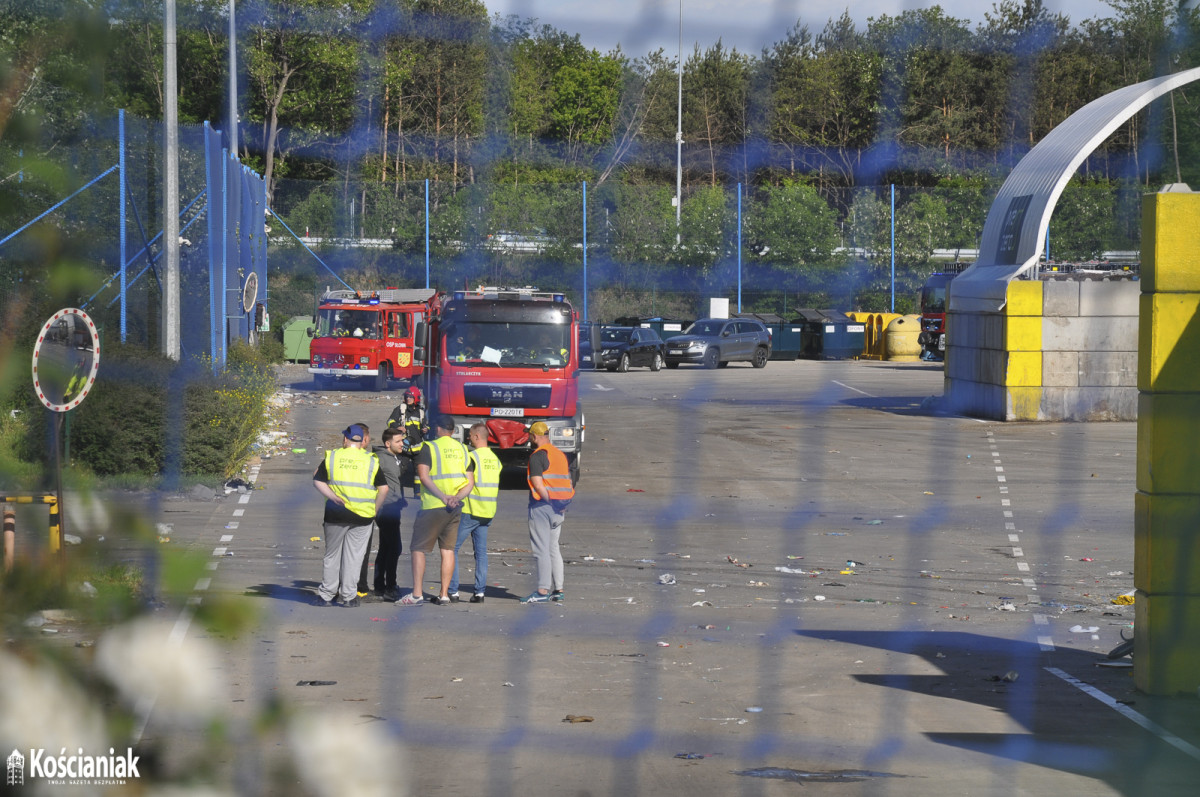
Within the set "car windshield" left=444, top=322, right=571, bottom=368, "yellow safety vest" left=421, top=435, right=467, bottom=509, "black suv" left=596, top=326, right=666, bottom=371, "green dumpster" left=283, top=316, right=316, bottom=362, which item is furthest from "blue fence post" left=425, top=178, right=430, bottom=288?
"yellow safety vest" left=421, top=435, right=467, bottom=509

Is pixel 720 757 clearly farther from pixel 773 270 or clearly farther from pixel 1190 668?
pixel 773 270

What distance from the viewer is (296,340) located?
39.7 meters

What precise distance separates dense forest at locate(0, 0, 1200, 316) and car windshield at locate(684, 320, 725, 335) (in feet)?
16.1

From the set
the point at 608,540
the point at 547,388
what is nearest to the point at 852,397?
the point at 547,388

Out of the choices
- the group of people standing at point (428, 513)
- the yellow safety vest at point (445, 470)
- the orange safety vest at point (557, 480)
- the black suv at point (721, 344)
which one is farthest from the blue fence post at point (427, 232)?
the orange safety vest at point (557, 480)

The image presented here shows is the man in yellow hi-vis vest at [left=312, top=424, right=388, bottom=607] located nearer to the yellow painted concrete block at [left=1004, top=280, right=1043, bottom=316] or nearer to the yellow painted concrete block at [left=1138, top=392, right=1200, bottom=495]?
the yellow painted concrete block at [left=1138, top=392, right=1200, bottom=495]

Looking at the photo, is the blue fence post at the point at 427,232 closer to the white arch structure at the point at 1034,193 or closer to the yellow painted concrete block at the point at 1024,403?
the white arch structure at the point at 1034,193

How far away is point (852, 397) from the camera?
98.9ft

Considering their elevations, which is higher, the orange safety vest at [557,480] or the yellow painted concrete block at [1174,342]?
the yellow painted concrete block at [1174,342]

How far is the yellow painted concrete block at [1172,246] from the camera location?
8.17m

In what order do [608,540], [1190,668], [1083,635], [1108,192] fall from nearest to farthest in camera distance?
[1190,668], [1083,635], [608,540], [1108,192]

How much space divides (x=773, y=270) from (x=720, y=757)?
42782 millimetres

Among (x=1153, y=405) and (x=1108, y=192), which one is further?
(x=1108, y=192)

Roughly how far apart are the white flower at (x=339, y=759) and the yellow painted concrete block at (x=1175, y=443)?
8006 millimetres
